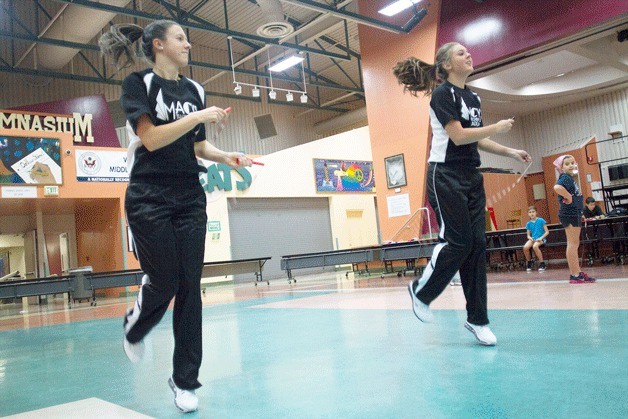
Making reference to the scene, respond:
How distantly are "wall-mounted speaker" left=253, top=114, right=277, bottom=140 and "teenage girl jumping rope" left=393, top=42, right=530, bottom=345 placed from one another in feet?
65.1

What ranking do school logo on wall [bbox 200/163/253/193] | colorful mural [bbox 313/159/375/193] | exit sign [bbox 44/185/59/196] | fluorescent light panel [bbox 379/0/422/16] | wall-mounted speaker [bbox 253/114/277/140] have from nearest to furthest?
1. fluorescent light panel [bbox 379/0/422/16]
2. exit sign [bbox 44/185/59/196]
3. school logo on wall [bbox 200/163/253/193]
4. colorful mural [bbox 313/159/375/193]
5. wall-mounted speaker [bbox 253/114/277/140]

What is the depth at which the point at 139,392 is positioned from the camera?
96.7 inches

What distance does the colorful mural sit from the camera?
801 inches

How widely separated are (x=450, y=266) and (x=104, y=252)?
1570 cm

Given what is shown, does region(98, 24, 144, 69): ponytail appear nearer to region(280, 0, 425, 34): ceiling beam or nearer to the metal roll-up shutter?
region(280, 0, 425, 34): ceiling beam

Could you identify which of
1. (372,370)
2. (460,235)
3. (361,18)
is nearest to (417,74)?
(460,235)

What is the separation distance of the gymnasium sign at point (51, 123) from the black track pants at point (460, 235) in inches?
534

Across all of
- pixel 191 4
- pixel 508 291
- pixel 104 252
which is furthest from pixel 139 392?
pixel 191 4

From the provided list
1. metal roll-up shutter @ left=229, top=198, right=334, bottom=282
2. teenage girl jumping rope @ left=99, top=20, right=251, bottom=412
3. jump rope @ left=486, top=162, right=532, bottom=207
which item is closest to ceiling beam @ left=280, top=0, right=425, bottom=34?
jump rope @ left=486, top=162, right=532, bottom=207

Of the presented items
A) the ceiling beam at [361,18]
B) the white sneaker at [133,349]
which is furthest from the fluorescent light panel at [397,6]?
the white sneaker at [133,349]

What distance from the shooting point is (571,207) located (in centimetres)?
568

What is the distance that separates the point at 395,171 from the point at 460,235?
32.7 ft

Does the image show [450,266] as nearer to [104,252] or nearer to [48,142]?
[48,142]

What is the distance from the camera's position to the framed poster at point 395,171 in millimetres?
12477
